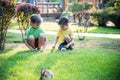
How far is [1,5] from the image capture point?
812 cm

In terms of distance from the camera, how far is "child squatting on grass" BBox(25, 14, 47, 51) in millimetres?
7777

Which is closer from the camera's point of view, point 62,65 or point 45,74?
point 45,74

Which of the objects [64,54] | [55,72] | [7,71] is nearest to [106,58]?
[64,54]

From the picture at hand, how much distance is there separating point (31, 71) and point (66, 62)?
34.1 inches

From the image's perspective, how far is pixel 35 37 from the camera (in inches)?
312

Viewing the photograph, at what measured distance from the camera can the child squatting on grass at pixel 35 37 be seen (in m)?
7.78

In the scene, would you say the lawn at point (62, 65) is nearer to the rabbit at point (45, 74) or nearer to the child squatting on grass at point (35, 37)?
the rabbit at point (45, 74)

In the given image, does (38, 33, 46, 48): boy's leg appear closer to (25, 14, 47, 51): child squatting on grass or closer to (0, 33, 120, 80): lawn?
(25, 14, 47, 51): child squatting on grass

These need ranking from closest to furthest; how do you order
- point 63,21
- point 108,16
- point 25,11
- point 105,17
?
point 63,21, point 25,11, point 108,16, point 105,17

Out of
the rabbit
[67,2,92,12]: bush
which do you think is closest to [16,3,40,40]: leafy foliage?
the rabbit

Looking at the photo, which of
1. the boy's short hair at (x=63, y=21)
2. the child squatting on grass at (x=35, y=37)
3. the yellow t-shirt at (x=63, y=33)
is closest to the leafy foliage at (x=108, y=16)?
the yellow t-shirt at (x=63, y=33)

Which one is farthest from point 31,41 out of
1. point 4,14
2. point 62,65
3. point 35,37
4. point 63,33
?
point 62,65

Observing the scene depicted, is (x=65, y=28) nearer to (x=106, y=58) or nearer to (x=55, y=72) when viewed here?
(x=106, y=58)

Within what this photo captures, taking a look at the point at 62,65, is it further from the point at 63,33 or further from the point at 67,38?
the point at 63,33
